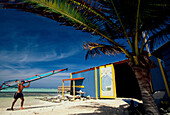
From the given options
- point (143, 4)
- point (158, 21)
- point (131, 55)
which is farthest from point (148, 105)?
point (143, 4)

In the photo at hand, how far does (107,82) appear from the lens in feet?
29.6

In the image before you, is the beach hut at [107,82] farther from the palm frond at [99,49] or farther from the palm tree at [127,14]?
the palm tree at [127,14]

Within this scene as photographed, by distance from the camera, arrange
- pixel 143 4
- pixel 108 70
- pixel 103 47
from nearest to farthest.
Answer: pixel 143 4, pixel 103 47, pixel 108 70

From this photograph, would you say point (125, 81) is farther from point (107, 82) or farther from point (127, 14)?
point (127, 14)

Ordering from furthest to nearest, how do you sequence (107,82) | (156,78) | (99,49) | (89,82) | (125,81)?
(125,81)
(89,82)
(107,82)
(156,78)
(99,49)

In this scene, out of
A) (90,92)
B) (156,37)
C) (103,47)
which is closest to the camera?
(156,37)

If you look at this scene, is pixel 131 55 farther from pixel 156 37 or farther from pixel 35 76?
pixel 35 76

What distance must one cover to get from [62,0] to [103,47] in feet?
7.55

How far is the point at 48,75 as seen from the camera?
31.9 ft

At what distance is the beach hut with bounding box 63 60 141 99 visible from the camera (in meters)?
8.87

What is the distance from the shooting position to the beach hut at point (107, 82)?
349 inches

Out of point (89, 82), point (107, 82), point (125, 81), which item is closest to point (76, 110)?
point (107, 82)

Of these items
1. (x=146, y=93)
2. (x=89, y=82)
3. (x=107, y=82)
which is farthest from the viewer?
(x=89, y=82)

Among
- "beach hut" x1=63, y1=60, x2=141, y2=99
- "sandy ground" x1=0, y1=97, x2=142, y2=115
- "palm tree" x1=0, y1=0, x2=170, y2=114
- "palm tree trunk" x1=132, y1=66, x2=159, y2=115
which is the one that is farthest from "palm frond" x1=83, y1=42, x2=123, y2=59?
"beach hut" x1=63, y1=60, x2=141, y2=99
